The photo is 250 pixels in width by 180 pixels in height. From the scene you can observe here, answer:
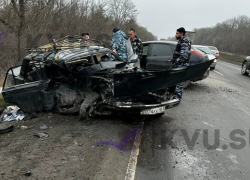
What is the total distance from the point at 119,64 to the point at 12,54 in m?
7.76

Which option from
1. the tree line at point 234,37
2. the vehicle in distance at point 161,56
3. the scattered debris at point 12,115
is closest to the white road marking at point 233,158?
the scattered debris at point 12,115

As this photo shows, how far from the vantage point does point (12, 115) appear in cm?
548

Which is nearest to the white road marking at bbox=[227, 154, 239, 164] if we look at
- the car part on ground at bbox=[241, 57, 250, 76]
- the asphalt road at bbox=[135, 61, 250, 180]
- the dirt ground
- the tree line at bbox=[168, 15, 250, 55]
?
the asphalt road at bbox=[135, 61, 250, 180]

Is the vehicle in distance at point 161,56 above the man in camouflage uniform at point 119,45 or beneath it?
beneath

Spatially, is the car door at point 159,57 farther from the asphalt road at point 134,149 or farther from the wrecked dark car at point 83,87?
the wrecked dark car at point 83,87

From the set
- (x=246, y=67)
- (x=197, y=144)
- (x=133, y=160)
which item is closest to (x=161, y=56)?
(x=197, y=144)

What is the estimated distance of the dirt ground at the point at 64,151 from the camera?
3.09 m

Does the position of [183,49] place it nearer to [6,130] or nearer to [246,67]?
[6,130]

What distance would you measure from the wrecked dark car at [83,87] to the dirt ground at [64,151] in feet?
1.07

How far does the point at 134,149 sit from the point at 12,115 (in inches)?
125

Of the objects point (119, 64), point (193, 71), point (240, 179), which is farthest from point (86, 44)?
point (240, 179)

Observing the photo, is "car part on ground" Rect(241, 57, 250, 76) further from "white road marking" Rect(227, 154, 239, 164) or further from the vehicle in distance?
"white road marking" Rect(227, 154, 239, 164)

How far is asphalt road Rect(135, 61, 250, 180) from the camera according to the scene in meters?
3.21

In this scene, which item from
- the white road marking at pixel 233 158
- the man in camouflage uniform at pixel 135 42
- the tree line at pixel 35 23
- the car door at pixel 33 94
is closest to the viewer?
the white road marking at pixel 233 158
